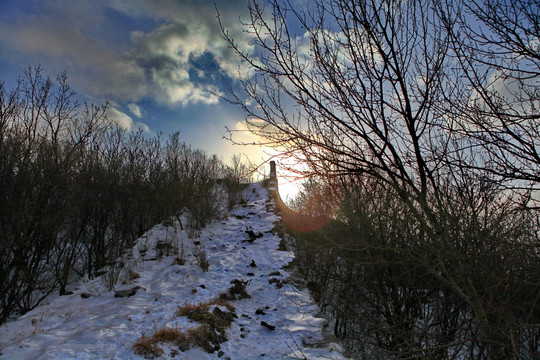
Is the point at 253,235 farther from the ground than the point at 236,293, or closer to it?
farther from the ground

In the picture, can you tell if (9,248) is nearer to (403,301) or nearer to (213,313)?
(213,313)

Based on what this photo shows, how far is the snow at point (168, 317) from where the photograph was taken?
3332 millimetres

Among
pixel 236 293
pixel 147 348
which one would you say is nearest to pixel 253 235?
pixel 236 293

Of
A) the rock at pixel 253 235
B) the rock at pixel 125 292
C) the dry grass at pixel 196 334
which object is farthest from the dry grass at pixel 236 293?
the rock at pixel 253 235

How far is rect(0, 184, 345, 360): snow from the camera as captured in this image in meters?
3.33

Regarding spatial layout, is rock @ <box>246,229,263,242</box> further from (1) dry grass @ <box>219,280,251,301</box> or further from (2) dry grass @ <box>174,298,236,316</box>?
(2) dry grass @ <box>174,298,236,316</box>

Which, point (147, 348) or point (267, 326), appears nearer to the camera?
point (147, 348)

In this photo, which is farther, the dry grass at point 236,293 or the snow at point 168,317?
the dry grass at point 236,293

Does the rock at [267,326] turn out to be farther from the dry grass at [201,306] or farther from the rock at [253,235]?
the rock at [253,235]

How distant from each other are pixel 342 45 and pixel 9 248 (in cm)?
615

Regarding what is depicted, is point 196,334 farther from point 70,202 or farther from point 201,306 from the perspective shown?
point 70,202

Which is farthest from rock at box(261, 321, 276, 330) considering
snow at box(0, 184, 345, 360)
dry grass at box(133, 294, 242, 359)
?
dry grass at box(133, 294, 242, 359)

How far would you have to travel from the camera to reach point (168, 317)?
425 cm

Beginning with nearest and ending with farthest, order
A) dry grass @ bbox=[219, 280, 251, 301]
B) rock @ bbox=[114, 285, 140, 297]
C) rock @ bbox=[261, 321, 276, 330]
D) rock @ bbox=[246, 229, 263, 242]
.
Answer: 1. rock @ bbox=[261, 321, 276, 330]
2. rock @ bbox=[114, 285, 140, 297]
3. dry grass @ bbox=[219, 280, 251, 301]
4. rock @ bbox=[246, 229, 263, 242]
